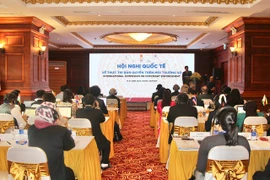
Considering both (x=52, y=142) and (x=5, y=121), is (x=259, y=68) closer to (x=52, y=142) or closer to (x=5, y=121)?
(x=5, y=121)

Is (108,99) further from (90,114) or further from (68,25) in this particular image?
(90,114)

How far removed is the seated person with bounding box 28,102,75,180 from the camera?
9.90 feet

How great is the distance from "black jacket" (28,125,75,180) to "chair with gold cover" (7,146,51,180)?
0.13 metres

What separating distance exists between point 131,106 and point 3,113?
445 inches

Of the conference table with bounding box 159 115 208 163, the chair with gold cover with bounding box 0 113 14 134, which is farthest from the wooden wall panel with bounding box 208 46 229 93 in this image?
the chair with gold cover with bounding box 0 113 14 134

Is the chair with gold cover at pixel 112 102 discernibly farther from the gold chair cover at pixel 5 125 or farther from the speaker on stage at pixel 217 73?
the speaker on stage at pixel 217 73

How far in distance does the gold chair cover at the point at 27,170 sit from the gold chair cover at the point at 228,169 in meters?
1.46

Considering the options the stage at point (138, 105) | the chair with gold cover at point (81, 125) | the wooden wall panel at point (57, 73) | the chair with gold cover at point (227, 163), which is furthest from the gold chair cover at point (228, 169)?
the wooden wall panel at point (57, 73)

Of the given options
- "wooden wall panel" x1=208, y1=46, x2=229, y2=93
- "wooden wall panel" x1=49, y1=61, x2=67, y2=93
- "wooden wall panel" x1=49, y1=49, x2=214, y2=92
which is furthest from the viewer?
"wooden wall panel" x1=49, y1=61, x2=67, y2=93

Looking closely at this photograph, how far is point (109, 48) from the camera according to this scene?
1912 centimetres

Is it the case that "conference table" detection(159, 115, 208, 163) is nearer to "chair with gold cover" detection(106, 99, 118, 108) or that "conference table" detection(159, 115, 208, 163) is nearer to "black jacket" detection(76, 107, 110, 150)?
"black jacket" detection(76, 107, 110, 150)

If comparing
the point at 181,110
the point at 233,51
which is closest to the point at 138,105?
the point at 233,51

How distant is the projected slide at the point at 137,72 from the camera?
18094 millimetres

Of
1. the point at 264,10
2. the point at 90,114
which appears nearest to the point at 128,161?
the point at 90,114
